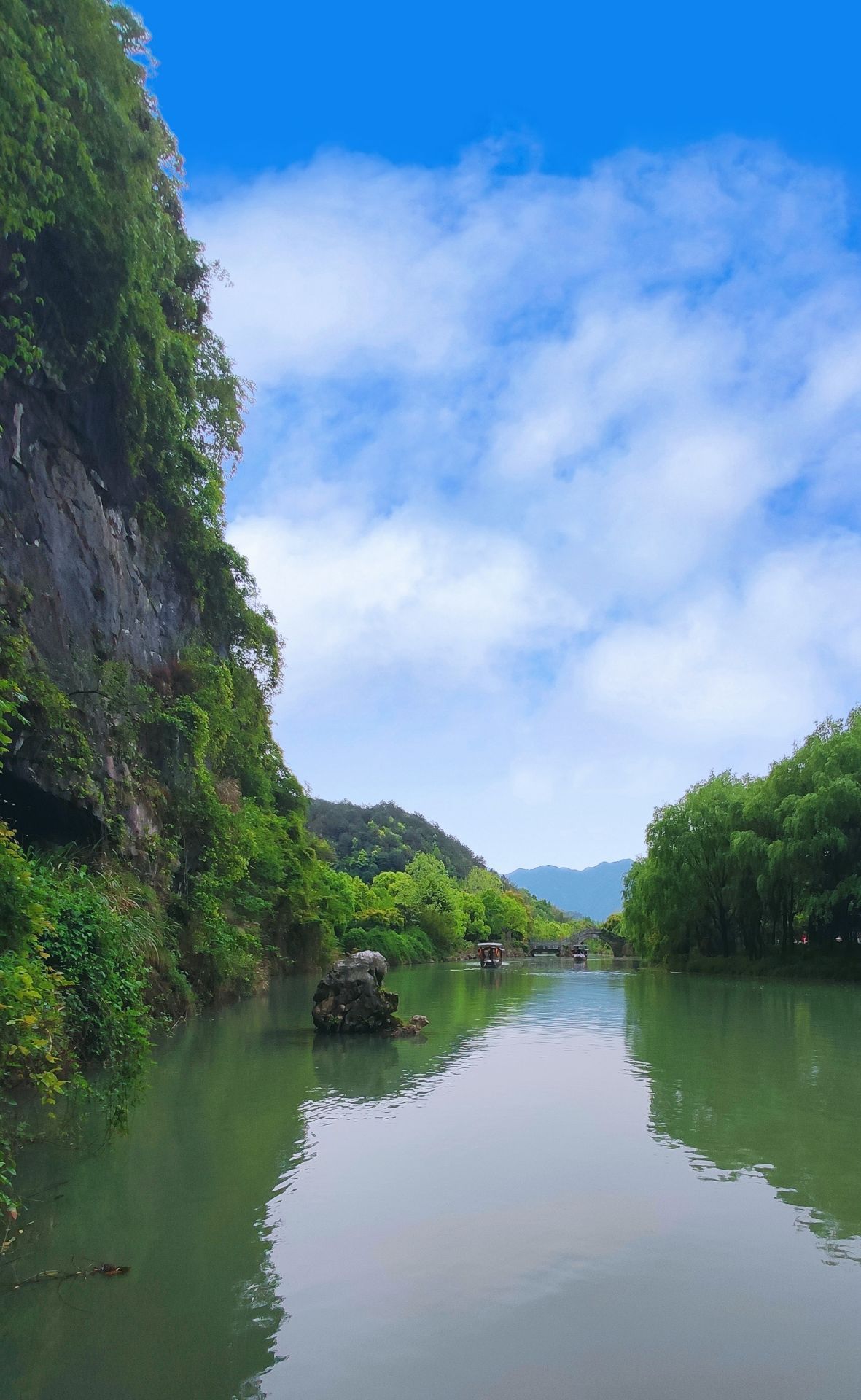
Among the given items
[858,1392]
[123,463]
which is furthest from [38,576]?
[858,1392]

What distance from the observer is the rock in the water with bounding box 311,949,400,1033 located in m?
16.4

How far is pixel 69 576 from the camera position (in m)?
13.2

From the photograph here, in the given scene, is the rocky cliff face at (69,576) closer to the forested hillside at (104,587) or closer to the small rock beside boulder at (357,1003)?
the forested hillside at (104,587)

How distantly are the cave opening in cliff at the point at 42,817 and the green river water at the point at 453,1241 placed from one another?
3.78 metres

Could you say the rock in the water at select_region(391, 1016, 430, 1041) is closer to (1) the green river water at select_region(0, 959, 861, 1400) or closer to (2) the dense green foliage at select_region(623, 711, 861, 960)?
(1) the green river water at select_region(0, 959, 861, 1400)

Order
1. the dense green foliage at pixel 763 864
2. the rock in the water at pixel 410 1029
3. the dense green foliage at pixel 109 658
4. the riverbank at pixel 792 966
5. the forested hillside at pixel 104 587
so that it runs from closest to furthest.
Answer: the dense green foliage at pixel 109 658
the forested hillside at pixel 104 587
the rock in the water at pixel 410 1029
the dense green foliage at pixel 763 864
the riverbank at pixel 792 966

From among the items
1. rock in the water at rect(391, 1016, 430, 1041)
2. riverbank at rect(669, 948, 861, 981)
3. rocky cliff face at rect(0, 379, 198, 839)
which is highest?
rocky cliff face at rect(0, 379, 198, 839)

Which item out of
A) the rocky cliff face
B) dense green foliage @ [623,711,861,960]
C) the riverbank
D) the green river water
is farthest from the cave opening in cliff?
the riverbank

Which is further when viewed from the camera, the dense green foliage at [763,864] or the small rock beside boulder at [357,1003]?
the dense green foliage at [763,864]

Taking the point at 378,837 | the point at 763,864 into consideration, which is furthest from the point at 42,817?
the point at 378,837

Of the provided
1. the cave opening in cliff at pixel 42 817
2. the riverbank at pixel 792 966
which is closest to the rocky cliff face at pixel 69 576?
the cave opening in cliff at pixel 42 817

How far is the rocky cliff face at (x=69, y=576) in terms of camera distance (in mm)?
11461

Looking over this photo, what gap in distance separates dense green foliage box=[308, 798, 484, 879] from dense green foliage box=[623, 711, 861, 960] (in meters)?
51.9

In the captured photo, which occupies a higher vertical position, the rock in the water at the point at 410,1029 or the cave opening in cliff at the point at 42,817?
the cave opening in cliff at the point at 42,817
